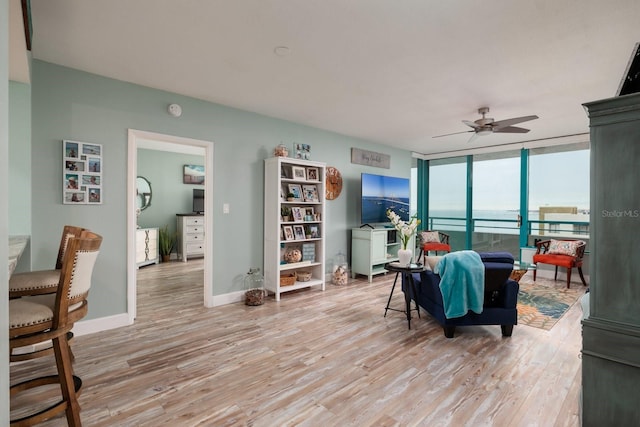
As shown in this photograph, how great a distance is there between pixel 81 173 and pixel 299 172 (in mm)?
2525

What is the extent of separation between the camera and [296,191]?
4.62m

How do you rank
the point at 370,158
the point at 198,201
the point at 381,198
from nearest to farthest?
the point at 381,198
the point at 370,158
the point at 198,201

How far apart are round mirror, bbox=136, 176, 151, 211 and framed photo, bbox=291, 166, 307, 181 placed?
423 cm

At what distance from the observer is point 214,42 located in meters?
2.48

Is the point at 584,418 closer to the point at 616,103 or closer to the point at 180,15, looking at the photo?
the point at 616,103

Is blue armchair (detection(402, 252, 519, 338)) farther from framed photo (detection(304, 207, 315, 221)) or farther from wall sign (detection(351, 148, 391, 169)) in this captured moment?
wall sign (detection(351, 148, 391, 169))

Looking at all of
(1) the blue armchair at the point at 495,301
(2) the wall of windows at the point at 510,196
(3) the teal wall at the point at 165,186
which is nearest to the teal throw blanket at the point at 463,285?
(1) the blue armchair at the point at 495,301

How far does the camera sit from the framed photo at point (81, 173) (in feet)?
9.61

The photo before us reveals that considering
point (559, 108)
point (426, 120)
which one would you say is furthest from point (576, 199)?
point (426, 120)

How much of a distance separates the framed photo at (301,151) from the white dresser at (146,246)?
12.0 feet

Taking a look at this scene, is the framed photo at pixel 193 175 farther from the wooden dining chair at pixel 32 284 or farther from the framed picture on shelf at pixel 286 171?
the wooden dining chair at pixel 32 284

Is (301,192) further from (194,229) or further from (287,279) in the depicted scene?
(194,229)

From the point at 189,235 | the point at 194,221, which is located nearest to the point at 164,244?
the point at 189,235

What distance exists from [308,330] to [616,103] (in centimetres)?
281
